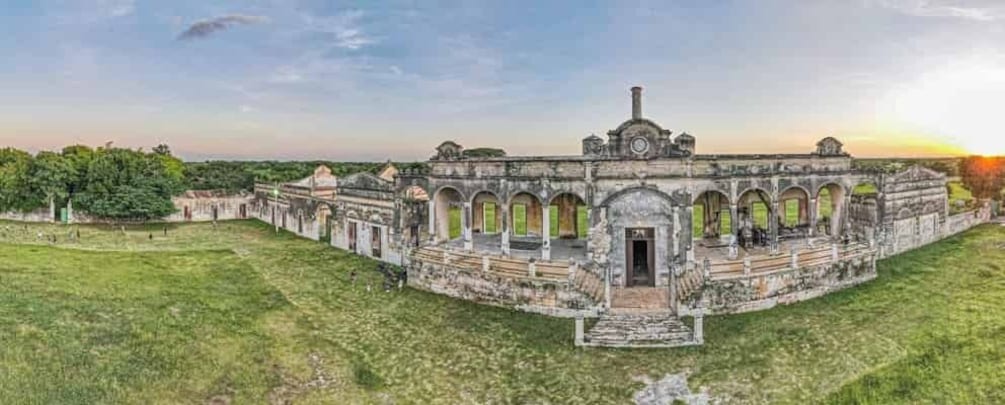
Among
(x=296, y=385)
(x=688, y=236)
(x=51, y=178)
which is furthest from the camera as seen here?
(x=51, y=178)

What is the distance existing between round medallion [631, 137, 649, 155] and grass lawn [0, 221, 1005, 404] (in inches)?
288

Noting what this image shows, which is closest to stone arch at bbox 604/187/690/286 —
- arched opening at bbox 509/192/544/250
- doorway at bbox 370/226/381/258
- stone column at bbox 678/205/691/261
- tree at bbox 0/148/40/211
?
stone column at bbox 678/205/691/261

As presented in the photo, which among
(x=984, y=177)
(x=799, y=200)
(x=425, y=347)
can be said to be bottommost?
(x=425, y=347)

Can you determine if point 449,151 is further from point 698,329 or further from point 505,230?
point 698,329

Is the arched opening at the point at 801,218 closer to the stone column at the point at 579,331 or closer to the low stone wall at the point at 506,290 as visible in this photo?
the low stone wall at the point at 506,290

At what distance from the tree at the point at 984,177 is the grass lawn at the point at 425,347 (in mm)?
23733

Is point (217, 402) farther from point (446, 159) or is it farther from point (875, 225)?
point (875, 225)

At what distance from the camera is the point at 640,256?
22703 millimetres

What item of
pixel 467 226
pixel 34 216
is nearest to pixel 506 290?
pixel 467 226

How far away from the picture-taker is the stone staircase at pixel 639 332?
18406 mm

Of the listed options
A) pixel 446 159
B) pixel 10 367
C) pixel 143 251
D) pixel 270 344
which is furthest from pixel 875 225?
pixel 143 251

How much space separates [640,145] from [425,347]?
11.7 meters

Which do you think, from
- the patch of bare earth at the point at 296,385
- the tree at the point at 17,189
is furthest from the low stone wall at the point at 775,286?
the tree at the point at 17,189

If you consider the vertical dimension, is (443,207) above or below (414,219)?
above
